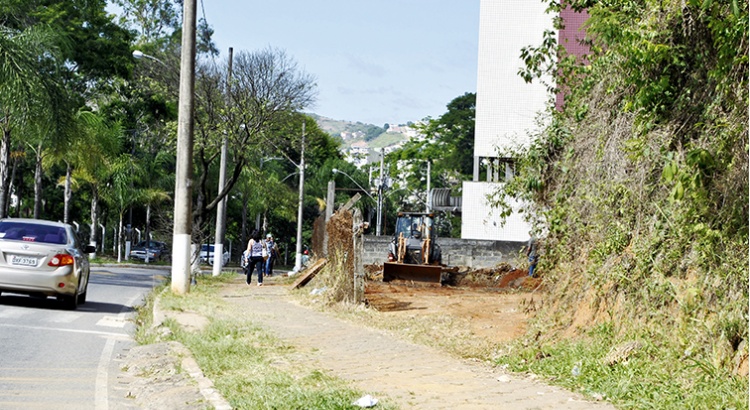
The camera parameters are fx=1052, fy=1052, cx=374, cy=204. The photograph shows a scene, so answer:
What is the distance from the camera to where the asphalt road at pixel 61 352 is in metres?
8.83


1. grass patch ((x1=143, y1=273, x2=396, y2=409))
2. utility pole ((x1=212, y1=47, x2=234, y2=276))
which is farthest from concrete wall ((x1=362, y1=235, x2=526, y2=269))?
grass patch ((x1=143, y1=273, x2=396, y2=409))

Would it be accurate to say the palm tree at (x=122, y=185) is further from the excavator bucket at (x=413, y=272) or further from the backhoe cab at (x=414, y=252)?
the excavator bucket at (x=413, y=272)

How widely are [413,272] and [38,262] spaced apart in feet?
49.9

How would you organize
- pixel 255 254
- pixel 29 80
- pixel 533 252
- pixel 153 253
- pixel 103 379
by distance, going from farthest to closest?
pixel 153 253, pixel 255 254, pixel 29 80, pixel 533 252, pixel 103 379

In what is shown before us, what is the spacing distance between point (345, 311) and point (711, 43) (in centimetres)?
942

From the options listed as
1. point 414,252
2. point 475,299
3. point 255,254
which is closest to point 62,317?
point 475,299

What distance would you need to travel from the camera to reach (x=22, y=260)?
16.7 metres

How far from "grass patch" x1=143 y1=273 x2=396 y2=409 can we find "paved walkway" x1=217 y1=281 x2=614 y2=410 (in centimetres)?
26

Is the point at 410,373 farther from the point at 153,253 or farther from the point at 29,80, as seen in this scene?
the point at 153,253

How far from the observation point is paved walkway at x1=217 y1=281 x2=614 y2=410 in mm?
8266

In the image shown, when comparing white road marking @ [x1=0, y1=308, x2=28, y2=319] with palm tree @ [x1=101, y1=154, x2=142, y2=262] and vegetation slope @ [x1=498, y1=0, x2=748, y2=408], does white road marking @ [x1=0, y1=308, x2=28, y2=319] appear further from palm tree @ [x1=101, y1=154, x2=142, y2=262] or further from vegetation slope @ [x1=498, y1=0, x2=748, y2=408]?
palm tree @ [x1=101, y1=154, x2=142, y2=262]

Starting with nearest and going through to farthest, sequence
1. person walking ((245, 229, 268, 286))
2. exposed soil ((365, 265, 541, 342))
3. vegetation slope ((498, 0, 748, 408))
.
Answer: vegetation slope ((498, 0, 748, 408)), exposed soil ((365, 265, 541, 342)), person walking ((245, 229, 268, 286))

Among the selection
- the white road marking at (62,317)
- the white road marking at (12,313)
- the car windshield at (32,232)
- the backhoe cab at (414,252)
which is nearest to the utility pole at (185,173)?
the car windshield at (32,232)

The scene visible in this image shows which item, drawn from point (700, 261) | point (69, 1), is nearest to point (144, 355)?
point (700, 261)
